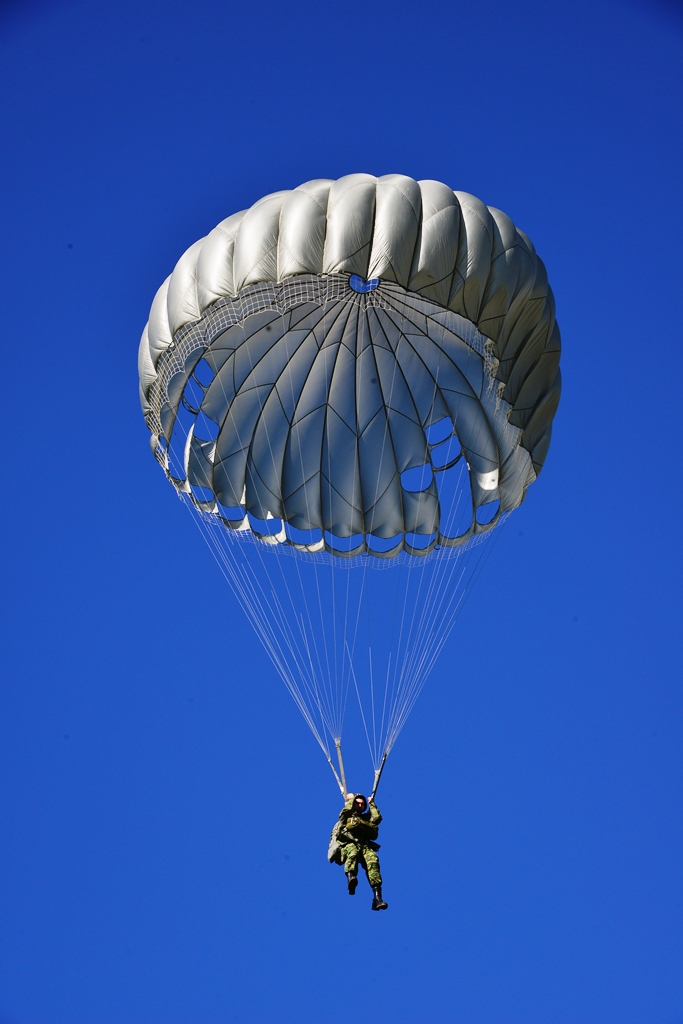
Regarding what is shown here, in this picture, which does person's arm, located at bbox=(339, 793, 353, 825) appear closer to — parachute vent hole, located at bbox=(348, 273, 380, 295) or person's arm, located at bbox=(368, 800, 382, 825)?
person's arm, located at bbox=(368, 800, 382, 825)

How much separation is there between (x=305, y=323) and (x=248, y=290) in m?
2.76

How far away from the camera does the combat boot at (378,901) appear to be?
16.7 m

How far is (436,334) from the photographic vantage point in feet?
63.0

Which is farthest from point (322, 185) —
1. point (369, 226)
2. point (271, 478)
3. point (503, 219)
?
point (271, 478)

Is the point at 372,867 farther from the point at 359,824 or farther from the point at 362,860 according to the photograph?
the point at 359,824

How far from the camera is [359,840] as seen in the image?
56.1 ft

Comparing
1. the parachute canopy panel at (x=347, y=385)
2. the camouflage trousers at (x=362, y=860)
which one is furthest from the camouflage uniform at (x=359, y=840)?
the parachute canopy panel at (x=347, y=385)

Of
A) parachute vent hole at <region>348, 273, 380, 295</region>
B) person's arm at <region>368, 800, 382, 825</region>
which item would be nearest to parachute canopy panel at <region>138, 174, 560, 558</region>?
parachute vent hole at <region>348, 273, 380, 295</region>

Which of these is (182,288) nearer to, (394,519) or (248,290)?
(248,290)

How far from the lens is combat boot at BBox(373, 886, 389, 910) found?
16.7 meters

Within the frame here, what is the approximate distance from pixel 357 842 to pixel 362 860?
0.73 ft

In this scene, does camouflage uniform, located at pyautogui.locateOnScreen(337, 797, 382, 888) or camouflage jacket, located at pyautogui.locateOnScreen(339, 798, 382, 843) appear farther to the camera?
camouflage jacket, located at pyautogui.locateOnScreen(339, 798, 382, 843)

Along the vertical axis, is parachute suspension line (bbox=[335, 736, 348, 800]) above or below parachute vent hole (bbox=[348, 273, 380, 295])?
below

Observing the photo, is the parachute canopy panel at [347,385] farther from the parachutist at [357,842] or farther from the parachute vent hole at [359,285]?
the parachutist at [357,842]
